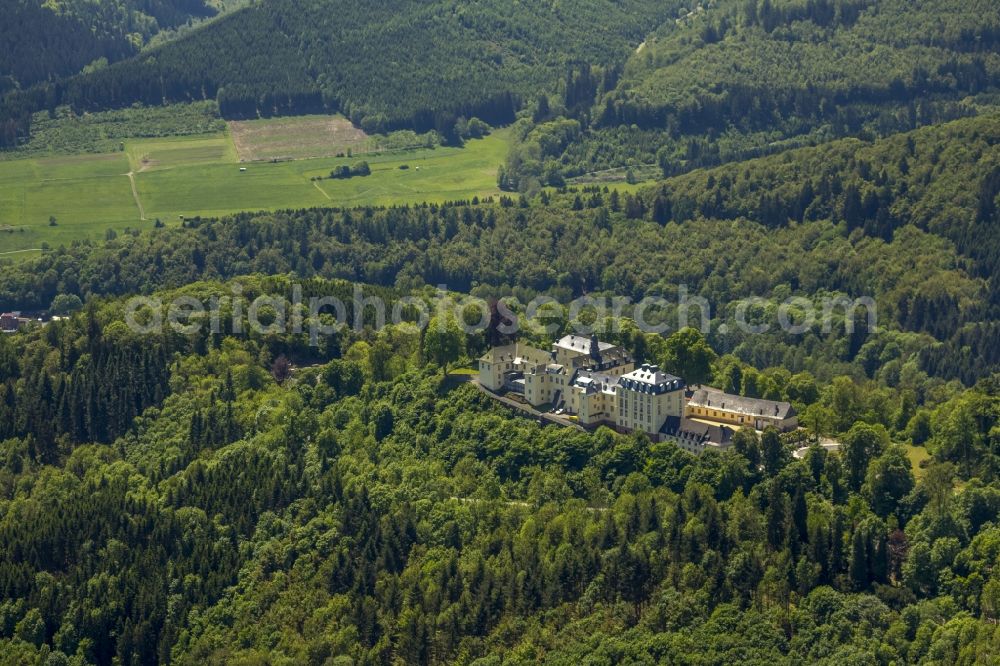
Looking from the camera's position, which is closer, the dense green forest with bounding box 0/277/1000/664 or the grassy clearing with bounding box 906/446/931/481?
the dense green forest with bounding box 0/277/1000/664

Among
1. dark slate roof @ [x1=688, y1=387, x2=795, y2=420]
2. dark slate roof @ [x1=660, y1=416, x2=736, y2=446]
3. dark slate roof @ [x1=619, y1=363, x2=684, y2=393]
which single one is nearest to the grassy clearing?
dark slate roof @ [x1=688, y1=387, x2=795, y2=420]

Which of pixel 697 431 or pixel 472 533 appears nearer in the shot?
pixel 472 533

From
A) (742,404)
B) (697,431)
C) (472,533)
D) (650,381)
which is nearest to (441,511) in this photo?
(472,533)

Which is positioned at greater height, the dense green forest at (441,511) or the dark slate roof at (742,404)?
the dark slate roof at (742,404)

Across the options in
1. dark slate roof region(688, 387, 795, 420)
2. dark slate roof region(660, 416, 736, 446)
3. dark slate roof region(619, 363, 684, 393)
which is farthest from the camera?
dark slate roof region(688, 387, 795, 420)

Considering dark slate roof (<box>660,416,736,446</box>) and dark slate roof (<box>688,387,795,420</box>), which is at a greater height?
dark slate roof (<box>688,387,795,420</box>)

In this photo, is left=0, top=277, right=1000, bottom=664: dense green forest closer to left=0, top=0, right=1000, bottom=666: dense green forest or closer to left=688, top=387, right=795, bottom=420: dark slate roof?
left=0, top=0, right=1000, bottom=666: dense green forest

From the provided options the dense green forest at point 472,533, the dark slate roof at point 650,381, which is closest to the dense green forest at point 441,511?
the dense green forest at point 472,533

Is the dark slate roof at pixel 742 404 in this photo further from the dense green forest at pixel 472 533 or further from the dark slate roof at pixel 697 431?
the dark slate roof at pixel 697 431

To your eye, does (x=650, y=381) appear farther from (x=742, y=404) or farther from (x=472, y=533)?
(x=472, y=533)
